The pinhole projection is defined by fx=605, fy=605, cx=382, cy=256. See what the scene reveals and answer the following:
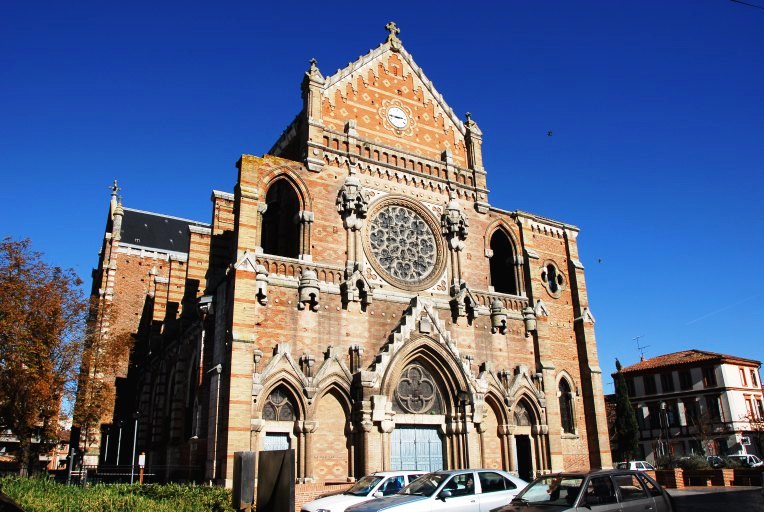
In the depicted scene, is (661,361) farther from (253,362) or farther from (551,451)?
(253,362)

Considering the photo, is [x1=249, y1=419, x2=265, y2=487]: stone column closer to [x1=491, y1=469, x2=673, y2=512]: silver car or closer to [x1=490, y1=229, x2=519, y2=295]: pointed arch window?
[x1=491, y1=469, x2=673, y2=512]: silver car

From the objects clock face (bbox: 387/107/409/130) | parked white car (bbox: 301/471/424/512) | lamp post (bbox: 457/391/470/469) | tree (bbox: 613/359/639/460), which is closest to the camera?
parked white car (bbox: 301/471/424/512)

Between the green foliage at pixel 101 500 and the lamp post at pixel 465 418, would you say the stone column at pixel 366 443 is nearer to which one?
the lamp post at pixel 465 418

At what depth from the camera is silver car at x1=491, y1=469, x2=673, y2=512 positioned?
34.4ft

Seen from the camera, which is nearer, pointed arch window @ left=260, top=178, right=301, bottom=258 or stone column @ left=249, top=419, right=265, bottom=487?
stone column @ left=249, top=419, right=265, bottom=487

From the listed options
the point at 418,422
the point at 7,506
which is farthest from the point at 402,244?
the point at 7,506

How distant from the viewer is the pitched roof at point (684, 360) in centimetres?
5609

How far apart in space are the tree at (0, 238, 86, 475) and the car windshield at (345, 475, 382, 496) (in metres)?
16.6

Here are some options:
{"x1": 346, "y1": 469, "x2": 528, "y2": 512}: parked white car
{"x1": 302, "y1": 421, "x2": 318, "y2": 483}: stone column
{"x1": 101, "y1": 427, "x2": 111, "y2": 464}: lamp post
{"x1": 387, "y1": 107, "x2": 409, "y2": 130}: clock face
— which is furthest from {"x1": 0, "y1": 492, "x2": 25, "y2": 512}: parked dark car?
{"x1": 101, "y1": 427, "x2": 111, "y2": 464}: lamp post

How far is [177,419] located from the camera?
26594 millimetres

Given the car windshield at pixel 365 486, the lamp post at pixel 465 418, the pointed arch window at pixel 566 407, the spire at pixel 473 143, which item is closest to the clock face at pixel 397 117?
→ the spire at pixel 473 143

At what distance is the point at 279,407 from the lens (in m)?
21.7

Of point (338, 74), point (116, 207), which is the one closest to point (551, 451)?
point (338, 74)

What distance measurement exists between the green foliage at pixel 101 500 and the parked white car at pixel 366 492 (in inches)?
84.4
